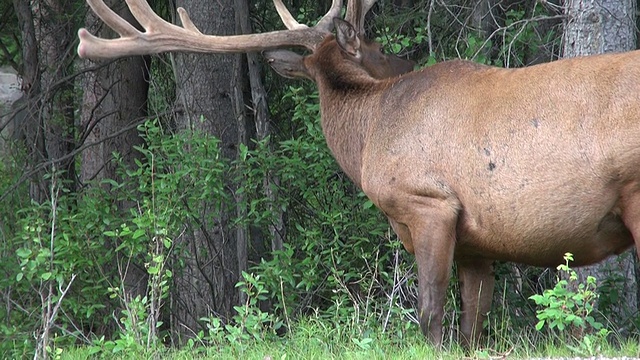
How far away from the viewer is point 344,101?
791cm

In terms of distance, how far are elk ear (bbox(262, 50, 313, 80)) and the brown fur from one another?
0.66 meters

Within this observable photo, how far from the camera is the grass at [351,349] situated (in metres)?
6.07

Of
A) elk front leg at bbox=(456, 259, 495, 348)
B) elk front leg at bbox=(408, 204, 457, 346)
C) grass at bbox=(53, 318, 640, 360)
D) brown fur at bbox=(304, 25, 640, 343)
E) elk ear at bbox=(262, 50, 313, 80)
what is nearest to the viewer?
grass at bbox=(53, 318, 640, 360)

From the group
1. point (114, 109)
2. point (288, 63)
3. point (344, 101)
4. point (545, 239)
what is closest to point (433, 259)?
point (545, 239)

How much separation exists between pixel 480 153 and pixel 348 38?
1.63 meters

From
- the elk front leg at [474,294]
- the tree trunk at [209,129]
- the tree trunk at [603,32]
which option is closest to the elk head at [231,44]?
the tree trunk at [603,32]

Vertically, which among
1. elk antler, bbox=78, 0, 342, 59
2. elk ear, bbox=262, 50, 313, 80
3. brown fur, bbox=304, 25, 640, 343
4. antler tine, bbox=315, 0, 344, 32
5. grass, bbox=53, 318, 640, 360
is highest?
antler tine, bbox=315, 0, 344, 32

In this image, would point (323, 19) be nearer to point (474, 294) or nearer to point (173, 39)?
point (173, 39)

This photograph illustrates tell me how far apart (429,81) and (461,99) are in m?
0.37

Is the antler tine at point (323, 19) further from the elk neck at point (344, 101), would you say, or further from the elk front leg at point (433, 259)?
the elk front leg at point (433, 259)

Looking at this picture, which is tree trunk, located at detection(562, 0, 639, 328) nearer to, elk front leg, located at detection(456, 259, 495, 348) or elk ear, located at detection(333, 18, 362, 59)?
elk front leg, located at detection(456, 259, 495, 348)

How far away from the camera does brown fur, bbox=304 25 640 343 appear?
6.22 metres

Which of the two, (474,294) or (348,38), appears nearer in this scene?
(474,294)

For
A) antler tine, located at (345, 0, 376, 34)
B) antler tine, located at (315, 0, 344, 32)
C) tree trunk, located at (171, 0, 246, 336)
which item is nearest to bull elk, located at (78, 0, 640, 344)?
antler tine, located at (315, 0, 344, 32)
